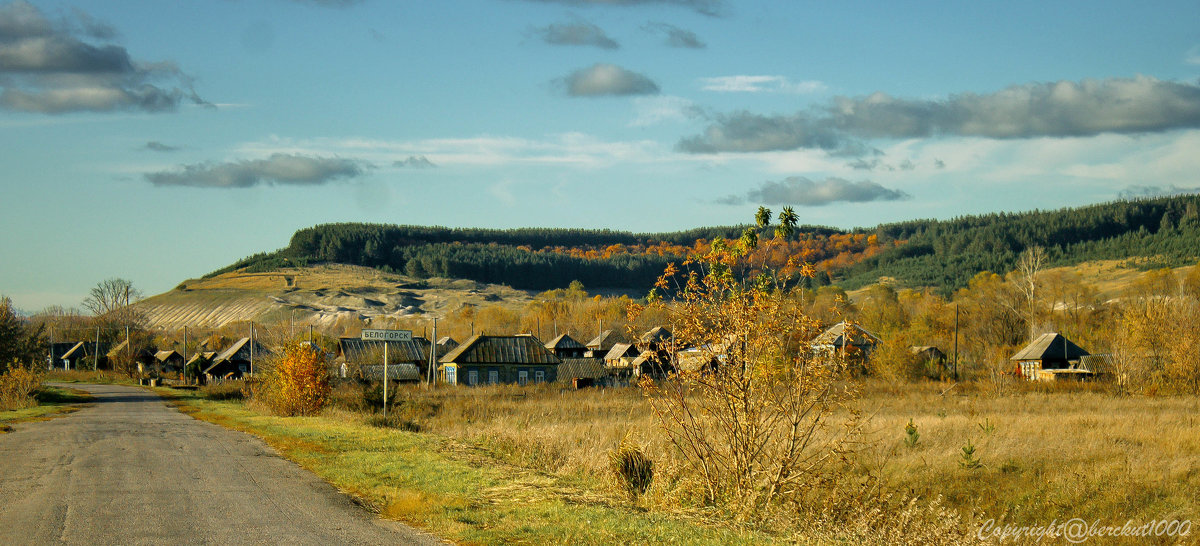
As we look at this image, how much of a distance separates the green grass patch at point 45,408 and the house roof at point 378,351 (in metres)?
25.5

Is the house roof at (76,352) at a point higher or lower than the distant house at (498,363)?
lower

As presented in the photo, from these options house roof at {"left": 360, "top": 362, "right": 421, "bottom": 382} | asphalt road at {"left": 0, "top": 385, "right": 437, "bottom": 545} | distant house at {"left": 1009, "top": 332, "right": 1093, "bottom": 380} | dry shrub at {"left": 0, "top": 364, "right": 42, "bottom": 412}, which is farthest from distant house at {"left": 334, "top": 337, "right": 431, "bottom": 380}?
asphalt road at {"left": 0, "top": 385, "right": 437, "bottom": 545}

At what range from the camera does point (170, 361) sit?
113062 millimetres

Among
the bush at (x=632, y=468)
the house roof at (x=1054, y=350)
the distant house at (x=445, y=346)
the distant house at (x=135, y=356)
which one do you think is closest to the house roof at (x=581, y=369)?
the distant house at (x=445, y=346)

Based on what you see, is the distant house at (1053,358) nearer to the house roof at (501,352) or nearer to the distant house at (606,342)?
the house roof at (501,352)

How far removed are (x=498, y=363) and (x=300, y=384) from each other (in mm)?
43765

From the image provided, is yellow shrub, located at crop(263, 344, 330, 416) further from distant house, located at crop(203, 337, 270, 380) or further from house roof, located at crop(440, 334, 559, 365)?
distant house, located at crop(203, 337, 270, 380)

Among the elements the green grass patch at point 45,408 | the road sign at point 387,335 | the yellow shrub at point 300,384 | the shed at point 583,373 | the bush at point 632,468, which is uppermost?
the road sign at point 387,335

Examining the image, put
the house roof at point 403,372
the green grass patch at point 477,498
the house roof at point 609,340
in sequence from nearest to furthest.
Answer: the green grass patch at point 477,498 < the house roof at point 403,372 < the house roof at point 609,340

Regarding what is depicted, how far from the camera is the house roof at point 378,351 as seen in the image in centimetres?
7856

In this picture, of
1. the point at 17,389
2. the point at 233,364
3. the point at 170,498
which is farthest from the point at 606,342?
the point at 170,498

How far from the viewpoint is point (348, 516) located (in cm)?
1176

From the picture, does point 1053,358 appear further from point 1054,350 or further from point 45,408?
point 45,408

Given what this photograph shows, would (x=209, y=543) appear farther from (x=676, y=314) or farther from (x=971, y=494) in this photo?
(x=971, y=494)
